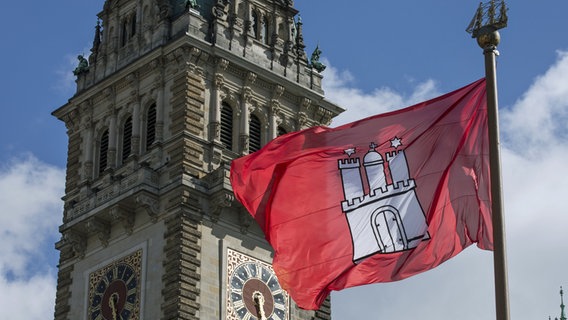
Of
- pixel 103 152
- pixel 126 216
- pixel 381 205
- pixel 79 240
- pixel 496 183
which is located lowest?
pixel 496 183

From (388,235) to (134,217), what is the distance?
2804cm

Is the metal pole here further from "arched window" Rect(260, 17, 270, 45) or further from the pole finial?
"arched window" Rect(260, 17, 270, 45)

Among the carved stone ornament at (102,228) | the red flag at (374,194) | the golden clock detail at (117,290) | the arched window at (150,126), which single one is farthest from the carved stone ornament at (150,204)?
the red flag at (374,194)

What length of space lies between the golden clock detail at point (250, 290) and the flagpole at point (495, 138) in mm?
28642

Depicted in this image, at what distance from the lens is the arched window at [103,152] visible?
2493 inches

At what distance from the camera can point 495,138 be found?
28.2 meters

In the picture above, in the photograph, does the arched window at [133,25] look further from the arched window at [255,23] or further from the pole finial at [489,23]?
the pole finial at [489,23]

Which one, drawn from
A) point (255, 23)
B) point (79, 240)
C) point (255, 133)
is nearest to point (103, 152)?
point (79, 240)

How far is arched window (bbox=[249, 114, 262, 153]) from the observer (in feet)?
204

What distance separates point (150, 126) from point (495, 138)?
3471cm

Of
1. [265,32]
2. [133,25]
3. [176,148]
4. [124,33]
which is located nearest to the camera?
[176,148]

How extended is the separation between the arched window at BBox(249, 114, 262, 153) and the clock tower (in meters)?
0.05

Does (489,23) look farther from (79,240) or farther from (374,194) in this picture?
(79,240)

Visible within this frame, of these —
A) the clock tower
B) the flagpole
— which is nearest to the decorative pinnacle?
the flagpole
